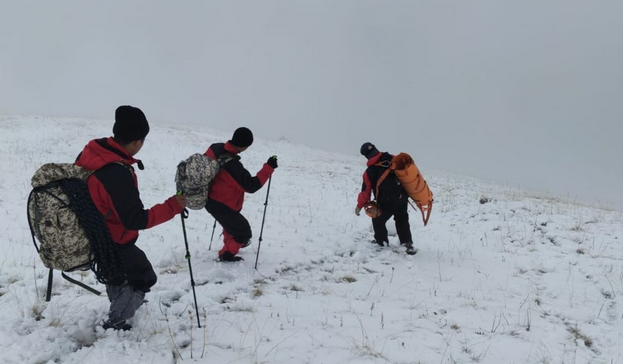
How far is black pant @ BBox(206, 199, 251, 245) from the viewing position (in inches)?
262

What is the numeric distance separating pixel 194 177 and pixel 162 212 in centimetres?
147

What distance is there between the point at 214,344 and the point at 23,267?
153 inches

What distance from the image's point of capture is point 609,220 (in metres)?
9.82

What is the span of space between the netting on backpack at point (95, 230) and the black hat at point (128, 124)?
2.05 ft

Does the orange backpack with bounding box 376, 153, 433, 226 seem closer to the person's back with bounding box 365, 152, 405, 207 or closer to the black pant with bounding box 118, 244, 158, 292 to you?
the person's back with bounding box 365, 152, 405, 207

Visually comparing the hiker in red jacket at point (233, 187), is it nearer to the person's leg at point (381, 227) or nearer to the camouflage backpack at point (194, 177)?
the camouflage backpack at point (194, 177)

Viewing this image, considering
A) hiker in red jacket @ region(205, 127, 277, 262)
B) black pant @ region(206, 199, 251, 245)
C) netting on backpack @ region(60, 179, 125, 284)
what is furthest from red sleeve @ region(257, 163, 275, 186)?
netting on backpack @ region(60, 179, 125, 284)

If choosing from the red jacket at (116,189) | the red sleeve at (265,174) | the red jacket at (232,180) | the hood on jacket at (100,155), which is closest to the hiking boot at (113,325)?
the red jacket at (116,189)

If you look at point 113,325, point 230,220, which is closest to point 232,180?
point 230,220

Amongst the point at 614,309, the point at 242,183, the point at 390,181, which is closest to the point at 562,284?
the point at 614,309

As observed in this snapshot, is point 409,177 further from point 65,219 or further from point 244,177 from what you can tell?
point 65,219

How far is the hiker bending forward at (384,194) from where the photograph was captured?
7980mm

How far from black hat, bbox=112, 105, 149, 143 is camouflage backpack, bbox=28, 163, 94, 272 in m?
0.61

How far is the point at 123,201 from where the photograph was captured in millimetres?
3732
